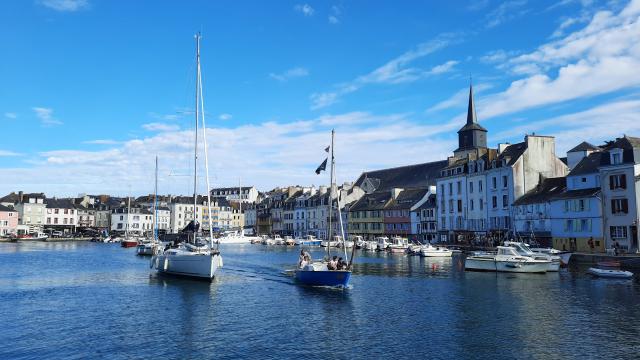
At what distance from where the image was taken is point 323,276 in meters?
42.9

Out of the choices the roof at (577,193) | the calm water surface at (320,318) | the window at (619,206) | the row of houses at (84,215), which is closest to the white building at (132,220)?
the row of houses at (84,215)

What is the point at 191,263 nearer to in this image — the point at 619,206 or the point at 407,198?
the point at 619,206

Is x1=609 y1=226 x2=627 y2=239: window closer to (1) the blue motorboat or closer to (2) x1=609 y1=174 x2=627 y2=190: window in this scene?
(2) x1=609 y1=174 x2=627 y2=190: window

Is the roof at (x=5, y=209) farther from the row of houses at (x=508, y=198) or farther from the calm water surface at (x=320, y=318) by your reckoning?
the calm water surface at (x=320, y=318)

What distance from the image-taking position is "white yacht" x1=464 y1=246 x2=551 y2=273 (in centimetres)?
5619

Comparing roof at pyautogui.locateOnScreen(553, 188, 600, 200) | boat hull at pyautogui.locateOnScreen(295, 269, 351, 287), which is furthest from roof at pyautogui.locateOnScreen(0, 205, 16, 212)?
roof at pyautogui.locateOnScreen(553, 188, 600, 200)

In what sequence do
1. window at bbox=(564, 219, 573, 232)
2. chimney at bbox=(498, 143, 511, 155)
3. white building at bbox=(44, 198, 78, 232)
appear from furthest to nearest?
white building at bbox=(44, 198, 78, 232) < chimney at bbox=(498, 143, 511, 155) < window at bbox=(564, 219, 573, 232)

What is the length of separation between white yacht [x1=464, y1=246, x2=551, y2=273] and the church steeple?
66.9 meters

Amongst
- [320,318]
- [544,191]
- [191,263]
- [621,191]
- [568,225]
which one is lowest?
[320,318]

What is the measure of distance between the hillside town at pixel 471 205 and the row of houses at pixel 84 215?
14.0 inches

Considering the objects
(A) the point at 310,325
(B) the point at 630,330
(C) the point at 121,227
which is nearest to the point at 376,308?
(A) the point at 310,325

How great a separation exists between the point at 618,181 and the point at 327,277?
4345cm

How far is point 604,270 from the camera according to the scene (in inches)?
2004

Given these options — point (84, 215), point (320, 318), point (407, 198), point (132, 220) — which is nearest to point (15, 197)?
point (84, 215)
